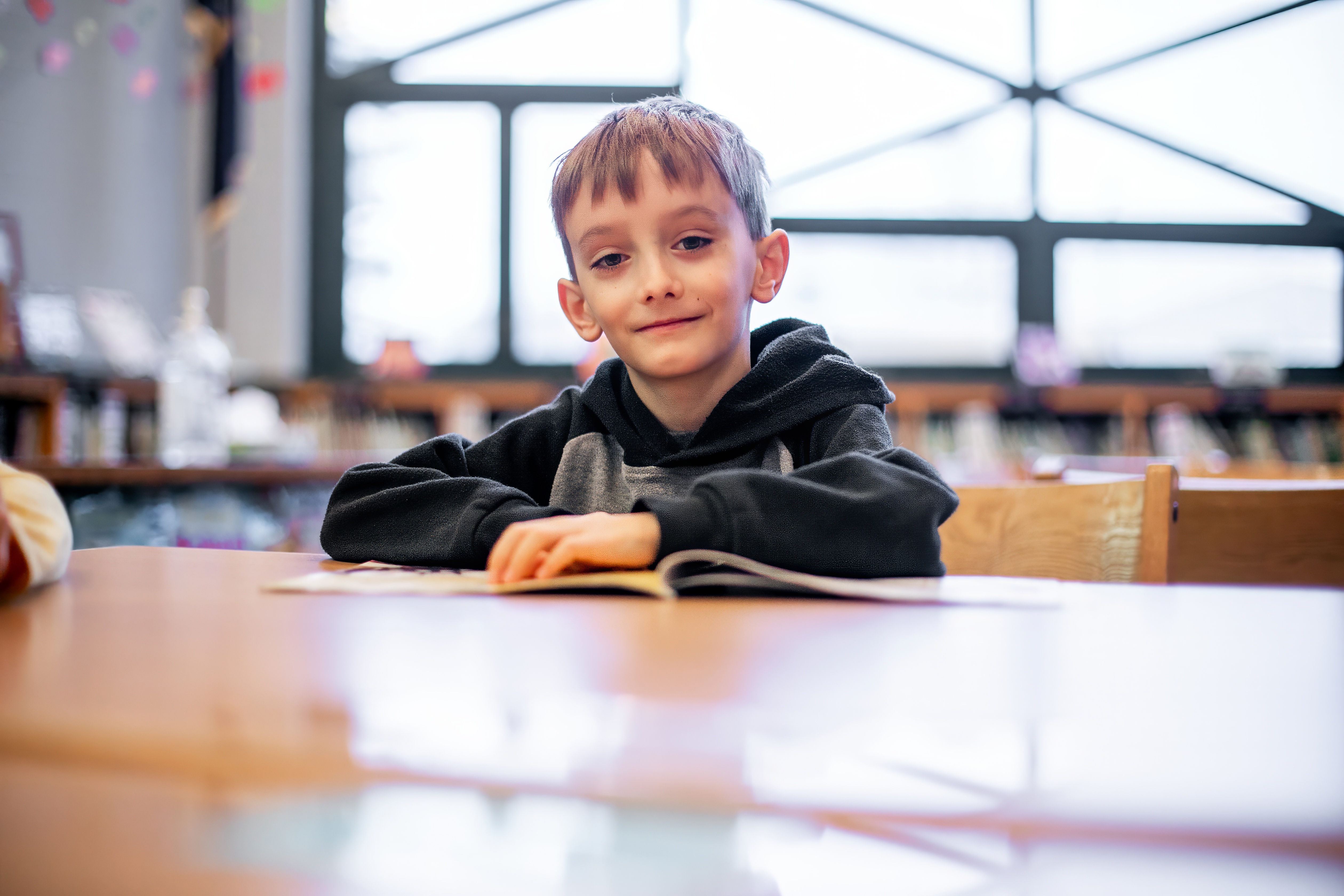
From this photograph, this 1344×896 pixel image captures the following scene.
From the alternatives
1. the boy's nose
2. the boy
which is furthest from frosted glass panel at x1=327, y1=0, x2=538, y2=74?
the boy's nose

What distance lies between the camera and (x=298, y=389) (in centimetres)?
423

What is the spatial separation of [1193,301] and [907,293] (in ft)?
4.69

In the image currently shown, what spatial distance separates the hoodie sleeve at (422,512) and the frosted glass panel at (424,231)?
3.97m

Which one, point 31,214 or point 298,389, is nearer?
point 31,214

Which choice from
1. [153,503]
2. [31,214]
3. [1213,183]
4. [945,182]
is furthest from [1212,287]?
[31,214]

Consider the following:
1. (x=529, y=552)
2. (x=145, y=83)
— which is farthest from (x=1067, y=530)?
(x=145, y=83)

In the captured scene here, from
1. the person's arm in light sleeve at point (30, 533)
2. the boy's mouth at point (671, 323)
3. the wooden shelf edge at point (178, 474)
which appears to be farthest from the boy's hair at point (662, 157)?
the wooden shelf edge at point (178, 474)

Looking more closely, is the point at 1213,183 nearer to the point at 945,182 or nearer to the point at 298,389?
the point at 945,182

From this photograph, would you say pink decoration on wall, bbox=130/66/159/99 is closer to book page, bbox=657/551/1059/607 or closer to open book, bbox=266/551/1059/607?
open book, bbox=266/551/1059/607

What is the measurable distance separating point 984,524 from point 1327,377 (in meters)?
4.59

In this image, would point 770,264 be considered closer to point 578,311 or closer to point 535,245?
point 578,311

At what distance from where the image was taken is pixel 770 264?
1.12 m

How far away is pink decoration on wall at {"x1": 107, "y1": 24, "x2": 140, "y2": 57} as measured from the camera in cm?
397

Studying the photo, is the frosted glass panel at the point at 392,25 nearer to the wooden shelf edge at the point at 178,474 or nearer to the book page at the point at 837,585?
the wooden shelf edge at the point at 178,474
